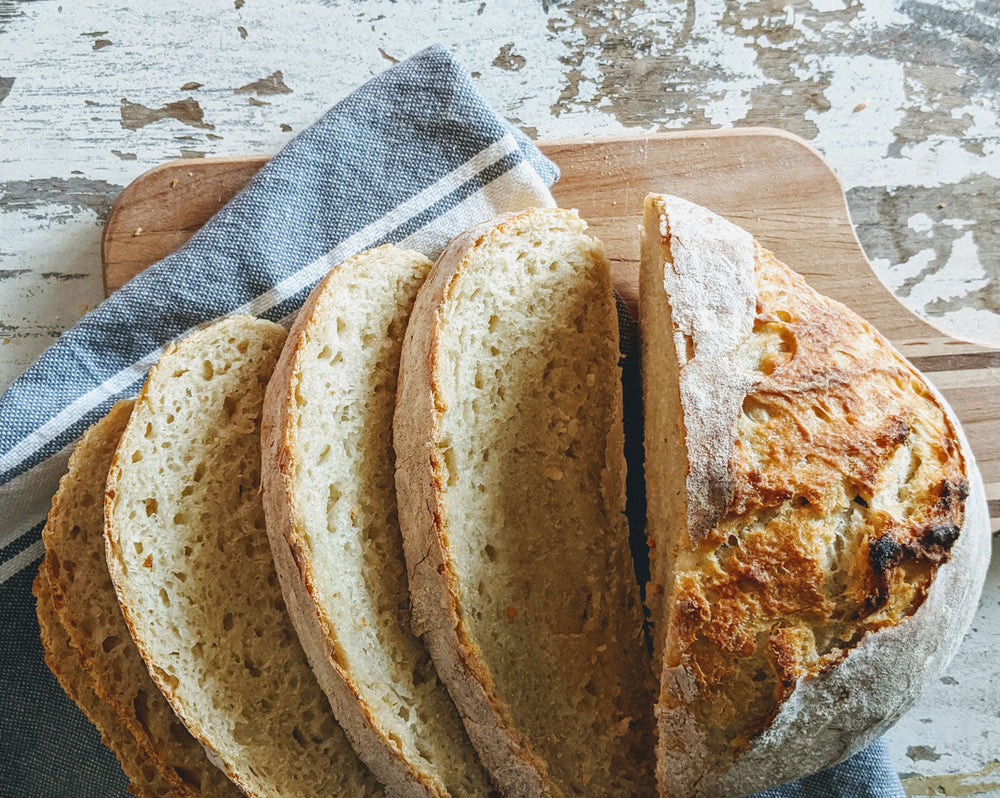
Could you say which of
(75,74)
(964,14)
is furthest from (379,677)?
(964,14)

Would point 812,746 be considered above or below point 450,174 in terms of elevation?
below

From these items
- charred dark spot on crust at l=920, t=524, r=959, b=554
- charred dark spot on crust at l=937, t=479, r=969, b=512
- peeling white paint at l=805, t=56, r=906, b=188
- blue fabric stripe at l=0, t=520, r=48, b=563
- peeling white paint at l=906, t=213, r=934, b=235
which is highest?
peeling white paint at l=805, t=56, r=906, b=188

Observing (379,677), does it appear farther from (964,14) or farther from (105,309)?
(964,14)

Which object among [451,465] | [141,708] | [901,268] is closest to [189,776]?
[141,708]

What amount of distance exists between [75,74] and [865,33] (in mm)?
3075

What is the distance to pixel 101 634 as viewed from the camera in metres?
2.40

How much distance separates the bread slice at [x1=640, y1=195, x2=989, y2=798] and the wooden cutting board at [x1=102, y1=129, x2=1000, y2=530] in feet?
2.35

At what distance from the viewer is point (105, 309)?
2.68 m

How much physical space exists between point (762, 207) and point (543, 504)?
140 cm

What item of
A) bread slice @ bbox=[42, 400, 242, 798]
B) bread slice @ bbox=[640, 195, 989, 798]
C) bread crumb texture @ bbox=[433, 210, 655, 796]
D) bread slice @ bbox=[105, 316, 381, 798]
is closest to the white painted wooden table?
bread slice @ bbox=[42, 400, 242, 798]

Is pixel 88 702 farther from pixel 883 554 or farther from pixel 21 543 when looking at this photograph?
pixel 883 554

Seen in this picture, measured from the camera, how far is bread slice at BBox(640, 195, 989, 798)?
6.51ft

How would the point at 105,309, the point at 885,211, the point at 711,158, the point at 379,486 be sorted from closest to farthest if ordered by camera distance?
the point at 379,486 → the point at 105,309 → the point at 711,158 → the point at 885,211

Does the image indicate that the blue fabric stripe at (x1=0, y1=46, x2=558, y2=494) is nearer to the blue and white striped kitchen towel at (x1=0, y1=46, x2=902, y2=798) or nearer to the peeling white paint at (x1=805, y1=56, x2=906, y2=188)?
the blue and white striped kitchen towel at (x1=0, y1=46, x2=902, y2=798)
